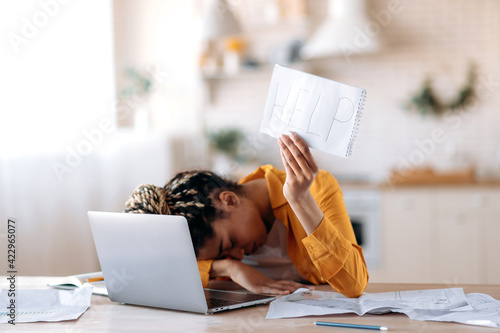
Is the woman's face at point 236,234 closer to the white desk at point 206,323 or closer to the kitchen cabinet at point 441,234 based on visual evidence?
the white desk at point 206,323

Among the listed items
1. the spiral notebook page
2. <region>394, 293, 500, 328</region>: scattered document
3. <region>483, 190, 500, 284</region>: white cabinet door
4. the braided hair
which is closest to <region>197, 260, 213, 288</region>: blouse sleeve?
the braided hair

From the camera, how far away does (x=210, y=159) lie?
4965mm

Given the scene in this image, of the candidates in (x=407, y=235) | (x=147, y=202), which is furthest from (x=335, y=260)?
(x=407, y=235)

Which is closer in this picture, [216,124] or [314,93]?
[314,93]

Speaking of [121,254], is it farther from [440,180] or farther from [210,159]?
[210,159]

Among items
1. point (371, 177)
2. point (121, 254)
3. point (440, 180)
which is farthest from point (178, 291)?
point (371, 177)

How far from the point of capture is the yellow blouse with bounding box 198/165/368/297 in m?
1.39

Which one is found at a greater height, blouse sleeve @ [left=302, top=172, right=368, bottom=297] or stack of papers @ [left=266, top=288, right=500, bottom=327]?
blouse sleeve @ [left=302, top=172, right=368, bottom=297]

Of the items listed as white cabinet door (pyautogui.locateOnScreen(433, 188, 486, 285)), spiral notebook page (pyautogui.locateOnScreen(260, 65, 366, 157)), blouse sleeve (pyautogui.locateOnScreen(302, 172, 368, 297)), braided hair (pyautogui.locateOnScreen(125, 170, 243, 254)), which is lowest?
white cabinet door (pyautogui.locateOnScreen(433, 188, 486, 285))

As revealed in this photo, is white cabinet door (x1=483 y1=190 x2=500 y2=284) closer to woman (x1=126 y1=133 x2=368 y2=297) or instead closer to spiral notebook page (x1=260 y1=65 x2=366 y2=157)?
woman (x1=126 y1=133 x2=368 y2=297)

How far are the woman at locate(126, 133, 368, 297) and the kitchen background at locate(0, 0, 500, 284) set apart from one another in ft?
Result: 6.18

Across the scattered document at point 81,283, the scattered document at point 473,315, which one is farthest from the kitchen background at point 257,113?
the scattered document at point 473,315

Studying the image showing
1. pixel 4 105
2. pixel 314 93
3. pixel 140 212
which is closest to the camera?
pixel 314 93

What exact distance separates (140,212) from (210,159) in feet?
11.8
